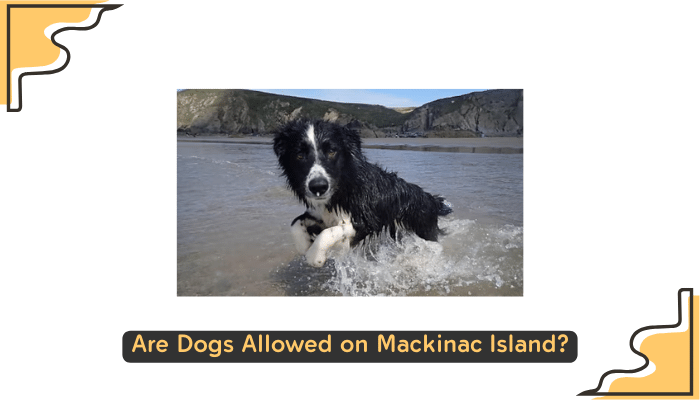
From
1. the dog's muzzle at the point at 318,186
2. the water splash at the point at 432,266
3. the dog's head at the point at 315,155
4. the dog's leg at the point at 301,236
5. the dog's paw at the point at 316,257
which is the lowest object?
the water splash at the point at 432,266

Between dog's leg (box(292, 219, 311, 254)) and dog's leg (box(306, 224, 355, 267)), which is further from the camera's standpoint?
dog's leg (box(292, 219, 311, 254))

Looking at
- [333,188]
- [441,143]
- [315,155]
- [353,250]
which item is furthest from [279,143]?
[441,143]

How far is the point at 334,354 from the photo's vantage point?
272 centimetres

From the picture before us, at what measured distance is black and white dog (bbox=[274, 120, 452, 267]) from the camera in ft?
10.3

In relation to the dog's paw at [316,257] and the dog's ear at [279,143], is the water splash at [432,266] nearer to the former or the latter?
the dog's paw at [316,257]

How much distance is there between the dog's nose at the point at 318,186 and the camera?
2.95m

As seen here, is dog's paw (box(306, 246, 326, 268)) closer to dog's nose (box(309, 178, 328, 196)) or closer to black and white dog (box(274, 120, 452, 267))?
black and white dog (box(274, 120, 452, 267))

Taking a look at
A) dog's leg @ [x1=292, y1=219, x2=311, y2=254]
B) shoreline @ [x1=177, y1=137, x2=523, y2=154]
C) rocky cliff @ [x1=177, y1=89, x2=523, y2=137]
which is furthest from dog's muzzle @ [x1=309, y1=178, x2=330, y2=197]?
shoreline @ [x1=177, y1=137, x2=523, y2=154]

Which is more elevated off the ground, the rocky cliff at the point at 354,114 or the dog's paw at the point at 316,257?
→ the rocky cliff at the point at 354,114

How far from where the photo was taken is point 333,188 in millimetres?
3172

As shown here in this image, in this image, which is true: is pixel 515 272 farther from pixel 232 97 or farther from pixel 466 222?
pixel 232 97

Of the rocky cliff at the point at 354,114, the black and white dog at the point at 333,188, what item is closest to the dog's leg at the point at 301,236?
the black and white dog at the point at 333,188

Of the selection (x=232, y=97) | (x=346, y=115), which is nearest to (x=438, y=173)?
(x=346, y=115)

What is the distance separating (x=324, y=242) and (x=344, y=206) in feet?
1.47
